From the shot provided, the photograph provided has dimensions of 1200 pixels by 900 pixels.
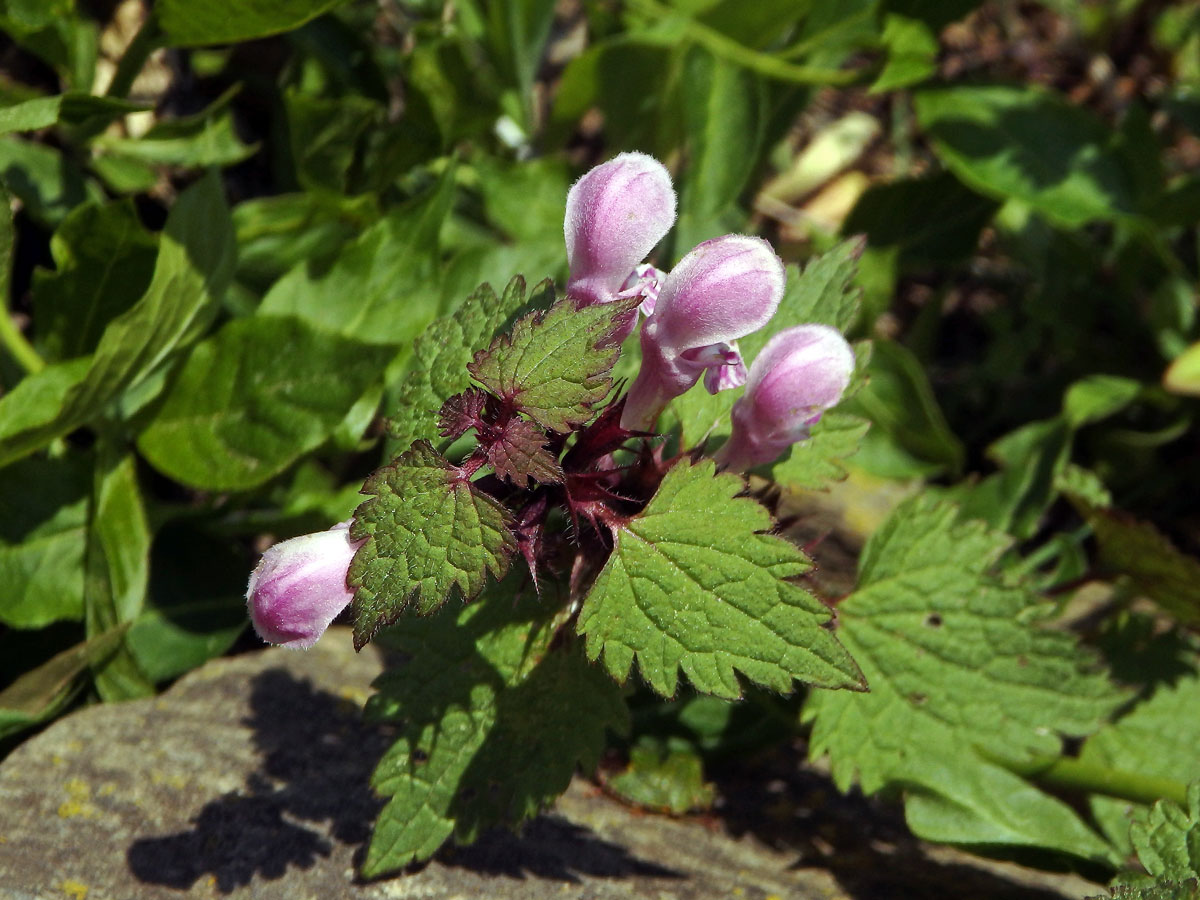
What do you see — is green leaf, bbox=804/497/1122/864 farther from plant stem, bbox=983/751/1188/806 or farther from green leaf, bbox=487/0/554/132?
green leaf, bbox=487/0/554/132

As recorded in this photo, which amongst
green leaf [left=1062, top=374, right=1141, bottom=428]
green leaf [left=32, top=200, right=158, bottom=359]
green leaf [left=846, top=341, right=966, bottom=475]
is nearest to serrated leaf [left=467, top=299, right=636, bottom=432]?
green leaf [left=32, top=200, right=158, bottom=359]

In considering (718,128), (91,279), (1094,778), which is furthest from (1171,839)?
(91,279)

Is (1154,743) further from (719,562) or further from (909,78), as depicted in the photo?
(909,78)

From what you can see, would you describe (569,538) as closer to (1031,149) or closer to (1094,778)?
(1094,778)

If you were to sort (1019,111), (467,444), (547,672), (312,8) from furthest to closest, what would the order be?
(1019,111) → (312,8) → (467,444) → (547,672)

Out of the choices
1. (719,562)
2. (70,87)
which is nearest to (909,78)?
(719,562)
